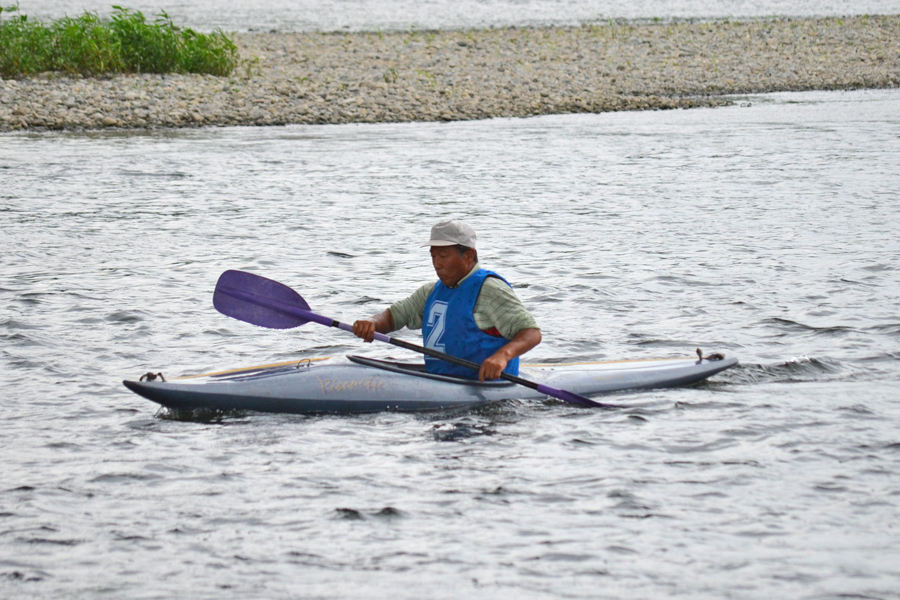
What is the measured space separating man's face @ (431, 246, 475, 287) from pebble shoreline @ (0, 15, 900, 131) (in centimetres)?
1392

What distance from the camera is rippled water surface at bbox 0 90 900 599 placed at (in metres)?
3.77

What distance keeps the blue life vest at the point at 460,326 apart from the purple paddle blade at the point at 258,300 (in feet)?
2.76

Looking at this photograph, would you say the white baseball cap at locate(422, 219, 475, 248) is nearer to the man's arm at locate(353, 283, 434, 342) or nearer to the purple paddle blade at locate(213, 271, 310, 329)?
the man's arm at locate(353, 283, 434, 342)

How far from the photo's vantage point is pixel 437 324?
542 centimetres

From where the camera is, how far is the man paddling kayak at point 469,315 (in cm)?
517

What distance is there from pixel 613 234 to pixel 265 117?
976 centimetres

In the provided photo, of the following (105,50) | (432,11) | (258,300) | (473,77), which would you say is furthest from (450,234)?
(432,11)

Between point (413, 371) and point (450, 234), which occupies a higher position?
point (450, 234)

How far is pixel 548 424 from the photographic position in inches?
208

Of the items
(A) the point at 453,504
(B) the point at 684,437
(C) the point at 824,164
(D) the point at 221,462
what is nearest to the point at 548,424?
(B) the point at 684,437

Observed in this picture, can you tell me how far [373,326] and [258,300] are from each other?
825mm

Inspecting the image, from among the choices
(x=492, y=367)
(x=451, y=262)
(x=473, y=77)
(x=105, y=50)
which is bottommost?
(x=492, y=367)

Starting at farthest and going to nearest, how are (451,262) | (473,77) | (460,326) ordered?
(473,77) < (460,326) < (451,262)

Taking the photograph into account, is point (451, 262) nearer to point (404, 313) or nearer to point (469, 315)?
point (469, 315)
